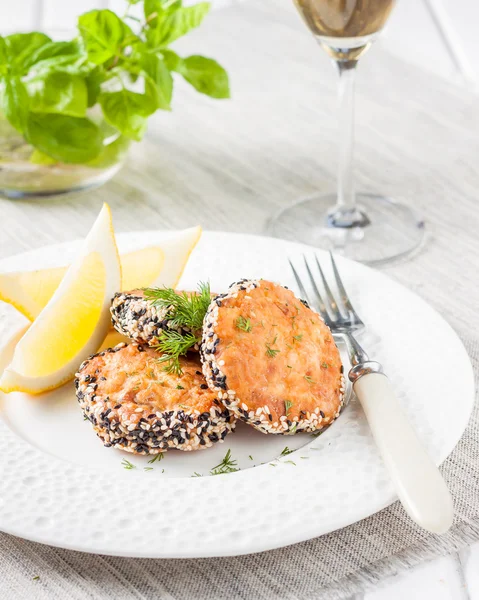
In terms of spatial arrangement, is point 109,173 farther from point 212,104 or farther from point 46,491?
point 46,491

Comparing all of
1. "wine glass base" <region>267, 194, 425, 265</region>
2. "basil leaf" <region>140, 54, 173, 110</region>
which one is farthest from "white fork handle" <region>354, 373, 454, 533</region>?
"basil leaf" <region>140, 54, 173, 110</region>

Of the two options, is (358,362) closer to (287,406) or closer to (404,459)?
(287,406)

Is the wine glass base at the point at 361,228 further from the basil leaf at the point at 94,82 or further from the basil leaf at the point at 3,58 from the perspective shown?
the basil leaf at the point at 3,58

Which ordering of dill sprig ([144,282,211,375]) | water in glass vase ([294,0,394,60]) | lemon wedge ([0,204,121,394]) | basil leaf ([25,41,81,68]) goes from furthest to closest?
basil leaf ([25,41,81,68]) → water in glass vase ([294,0,394,60]) → lemon wedge ([0,204,121,394]) → dill sprig ([144,282,211,375])

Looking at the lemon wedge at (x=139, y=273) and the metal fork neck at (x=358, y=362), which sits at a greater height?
the metal fork neck at (x=358, y=362)

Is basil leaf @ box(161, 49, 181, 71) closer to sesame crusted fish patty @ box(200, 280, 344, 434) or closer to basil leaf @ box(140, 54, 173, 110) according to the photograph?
basil leaf @ box(140, 54, 173, 110)

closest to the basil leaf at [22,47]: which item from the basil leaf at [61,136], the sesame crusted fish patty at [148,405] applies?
the basil leaf at [61,136]
